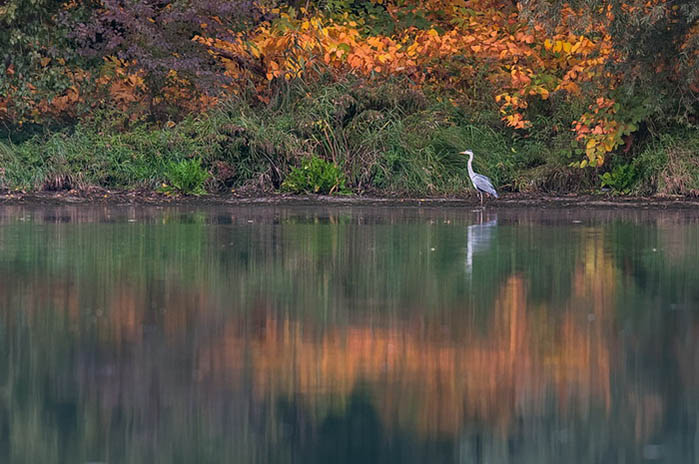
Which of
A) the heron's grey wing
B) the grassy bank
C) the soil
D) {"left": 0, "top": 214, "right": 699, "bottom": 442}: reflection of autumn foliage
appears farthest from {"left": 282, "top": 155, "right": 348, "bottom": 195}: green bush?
{"left": 0, "top": 214, "right": 699, "bottom": 442}: reflection of autumn foliage

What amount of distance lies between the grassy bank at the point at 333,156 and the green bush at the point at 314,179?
0.08ft

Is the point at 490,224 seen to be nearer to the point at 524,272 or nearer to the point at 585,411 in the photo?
the point at 524,272

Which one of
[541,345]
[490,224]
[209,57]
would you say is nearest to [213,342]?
[541,345]

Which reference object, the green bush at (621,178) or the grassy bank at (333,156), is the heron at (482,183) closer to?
the grassy bank at (333,156)

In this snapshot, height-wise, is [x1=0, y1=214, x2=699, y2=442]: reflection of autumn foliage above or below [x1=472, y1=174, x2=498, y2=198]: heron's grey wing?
below

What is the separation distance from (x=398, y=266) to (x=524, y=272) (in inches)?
52.9

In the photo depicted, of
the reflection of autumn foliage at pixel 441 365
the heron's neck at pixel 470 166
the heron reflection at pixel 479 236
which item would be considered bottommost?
the reflection of autumn foliage at pixel 441 365

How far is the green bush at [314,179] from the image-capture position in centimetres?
2541

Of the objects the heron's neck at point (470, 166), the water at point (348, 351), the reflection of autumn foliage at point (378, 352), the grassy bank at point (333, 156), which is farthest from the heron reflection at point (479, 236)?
the grassy bank at point (333, 156)

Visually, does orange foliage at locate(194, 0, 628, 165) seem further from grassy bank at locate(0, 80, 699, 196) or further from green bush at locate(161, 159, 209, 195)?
green bush at locate(161, 159, 209, 195)

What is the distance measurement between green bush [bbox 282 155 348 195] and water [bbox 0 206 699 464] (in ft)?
26.3

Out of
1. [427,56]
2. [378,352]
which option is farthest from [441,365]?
[427,56]

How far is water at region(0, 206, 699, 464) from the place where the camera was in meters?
6.81

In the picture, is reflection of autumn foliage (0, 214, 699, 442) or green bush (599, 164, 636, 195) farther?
green bush (599, 164, 636, 195)
